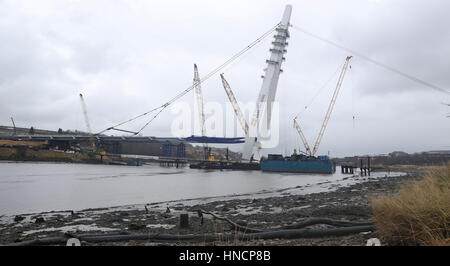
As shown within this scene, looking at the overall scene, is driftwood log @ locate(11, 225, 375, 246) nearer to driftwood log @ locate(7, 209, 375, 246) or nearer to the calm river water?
driftwood log @ locate(7, 209, 375, 246)

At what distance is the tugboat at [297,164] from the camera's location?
8144 cm

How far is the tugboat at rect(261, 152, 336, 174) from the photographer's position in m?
81.4

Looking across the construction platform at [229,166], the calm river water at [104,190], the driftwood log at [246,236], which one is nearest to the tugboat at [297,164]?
the construction platform at [229,166]

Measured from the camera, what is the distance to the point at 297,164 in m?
A: 82.7

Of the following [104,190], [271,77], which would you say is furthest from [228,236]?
[271,77]

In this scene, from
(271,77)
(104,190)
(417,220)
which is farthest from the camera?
(271,77)

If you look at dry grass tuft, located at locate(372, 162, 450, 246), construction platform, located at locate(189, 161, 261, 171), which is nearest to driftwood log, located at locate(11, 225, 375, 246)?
dry grass tuft, located at locate(372, 162, 450, 246)

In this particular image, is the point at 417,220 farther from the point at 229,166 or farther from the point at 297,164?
the point at 229,166

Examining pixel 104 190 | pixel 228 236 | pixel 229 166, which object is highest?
pixel 228 236
